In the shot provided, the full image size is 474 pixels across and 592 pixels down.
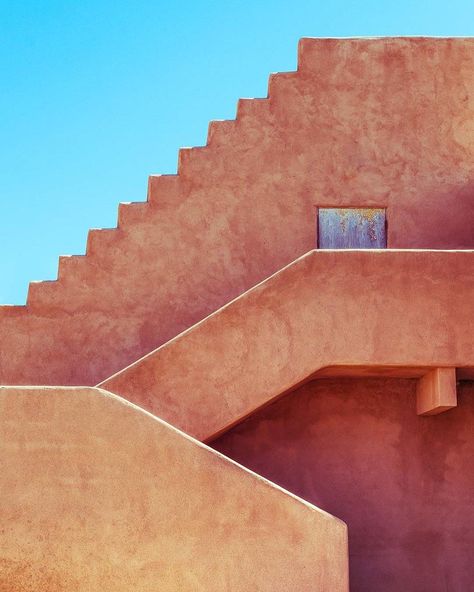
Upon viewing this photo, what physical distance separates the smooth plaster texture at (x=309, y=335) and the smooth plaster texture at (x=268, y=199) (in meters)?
2.81

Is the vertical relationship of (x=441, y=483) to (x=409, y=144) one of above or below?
below

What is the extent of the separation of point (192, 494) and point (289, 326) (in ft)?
7.42

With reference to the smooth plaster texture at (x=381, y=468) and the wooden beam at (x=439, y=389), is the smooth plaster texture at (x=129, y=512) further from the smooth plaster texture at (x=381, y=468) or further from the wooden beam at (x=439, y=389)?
the smooth plaster texture at (x=381, y=468)

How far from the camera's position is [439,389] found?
9.20m

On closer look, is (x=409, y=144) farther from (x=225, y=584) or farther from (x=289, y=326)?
(x=225, y=584)

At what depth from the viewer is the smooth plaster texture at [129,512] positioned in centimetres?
704

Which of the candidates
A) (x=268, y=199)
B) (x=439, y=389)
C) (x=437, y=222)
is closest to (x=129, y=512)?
(x=439, y=389)

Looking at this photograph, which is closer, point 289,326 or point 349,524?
point 289,326

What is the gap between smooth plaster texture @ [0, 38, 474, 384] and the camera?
38.0ft

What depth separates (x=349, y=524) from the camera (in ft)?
33.6

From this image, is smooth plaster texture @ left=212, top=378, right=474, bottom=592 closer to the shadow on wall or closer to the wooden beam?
the wooden beam

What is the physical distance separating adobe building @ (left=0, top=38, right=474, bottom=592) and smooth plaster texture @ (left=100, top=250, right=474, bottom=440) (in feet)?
0.07

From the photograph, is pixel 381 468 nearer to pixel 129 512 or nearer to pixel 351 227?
pixel 351 227

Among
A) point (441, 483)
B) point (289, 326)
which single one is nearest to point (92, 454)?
point (289, 326)
